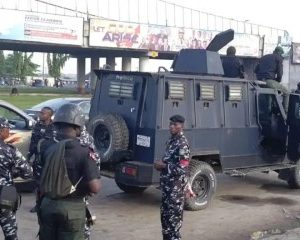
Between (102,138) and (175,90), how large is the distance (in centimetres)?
135

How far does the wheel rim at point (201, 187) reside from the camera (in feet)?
28.0

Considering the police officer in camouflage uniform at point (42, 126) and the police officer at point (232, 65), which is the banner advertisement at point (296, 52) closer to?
the police officer at point (232, 65)

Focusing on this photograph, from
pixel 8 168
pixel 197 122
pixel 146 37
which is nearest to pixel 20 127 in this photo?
pixel 197 122

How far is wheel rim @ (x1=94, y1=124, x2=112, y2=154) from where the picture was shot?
27.7 feet

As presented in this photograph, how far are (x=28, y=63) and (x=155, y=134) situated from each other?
3593 inches

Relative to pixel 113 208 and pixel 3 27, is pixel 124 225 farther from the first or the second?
pixel 3 27

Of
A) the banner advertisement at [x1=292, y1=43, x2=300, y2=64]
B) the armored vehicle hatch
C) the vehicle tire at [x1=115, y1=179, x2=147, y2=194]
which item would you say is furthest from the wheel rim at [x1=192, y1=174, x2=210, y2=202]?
the banner advertisement at [x1=292, y1=43, x2=300, y2=64]

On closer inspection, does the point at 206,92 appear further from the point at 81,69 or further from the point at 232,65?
the point at 81,69

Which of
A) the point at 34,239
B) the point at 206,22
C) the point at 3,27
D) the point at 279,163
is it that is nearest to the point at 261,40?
the point at 206,22

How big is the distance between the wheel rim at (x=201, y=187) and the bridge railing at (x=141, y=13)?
3781 cm

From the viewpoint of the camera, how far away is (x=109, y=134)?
8352mm

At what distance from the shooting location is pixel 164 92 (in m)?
8.23

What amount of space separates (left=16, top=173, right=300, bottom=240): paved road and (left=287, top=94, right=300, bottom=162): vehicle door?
0.86 metres

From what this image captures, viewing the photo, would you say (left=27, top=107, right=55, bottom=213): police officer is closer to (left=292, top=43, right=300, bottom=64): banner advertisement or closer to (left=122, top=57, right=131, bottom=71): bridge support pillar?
(left=122, top=57, right=131, bottom=71): bridge support pillar
